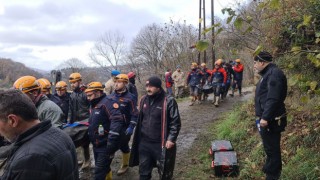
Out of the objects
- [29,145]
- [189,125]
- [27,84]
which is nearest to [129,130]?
[27,84]

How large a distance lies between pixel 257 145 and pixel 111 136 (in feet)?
9.64

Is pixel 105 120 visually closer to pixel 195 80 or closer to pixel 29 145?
pixel 29 145

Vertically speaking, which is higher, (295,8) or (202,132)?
(295,8)

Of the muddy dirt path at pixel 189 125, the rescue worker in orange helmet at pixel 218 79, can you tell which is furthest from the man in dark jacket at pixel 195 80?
the rescue worker in orange helmet at pixel 218 79

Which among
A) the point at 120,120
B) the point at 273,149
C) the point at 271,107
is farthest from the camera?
the point at 120,120

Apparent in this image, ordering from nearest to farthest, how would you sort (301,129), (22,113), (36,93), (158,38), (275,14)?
(22,113) < (36,93) < (301,129) < (275,14) < (158,38)

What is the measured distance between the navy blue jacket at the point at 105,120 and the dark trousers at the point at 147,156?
539mm

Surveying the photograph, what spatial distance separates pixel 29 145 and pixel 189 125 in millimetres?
8452

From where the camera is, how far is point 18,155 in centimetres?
188

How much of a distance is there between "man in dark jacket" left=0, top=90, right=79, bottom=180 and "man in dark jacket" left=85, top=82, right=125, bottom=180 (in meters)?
2.98

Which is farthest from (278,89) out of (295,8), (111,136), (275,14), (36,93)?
(275,14)

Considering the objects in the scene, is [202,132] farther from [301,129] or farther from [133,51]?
[133,51]

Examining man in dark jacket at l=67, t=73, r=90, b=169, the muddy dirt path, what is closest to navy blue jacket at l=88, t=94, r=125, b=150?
the muddy dirt path

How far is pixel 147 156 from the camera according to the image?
15.7 ft
